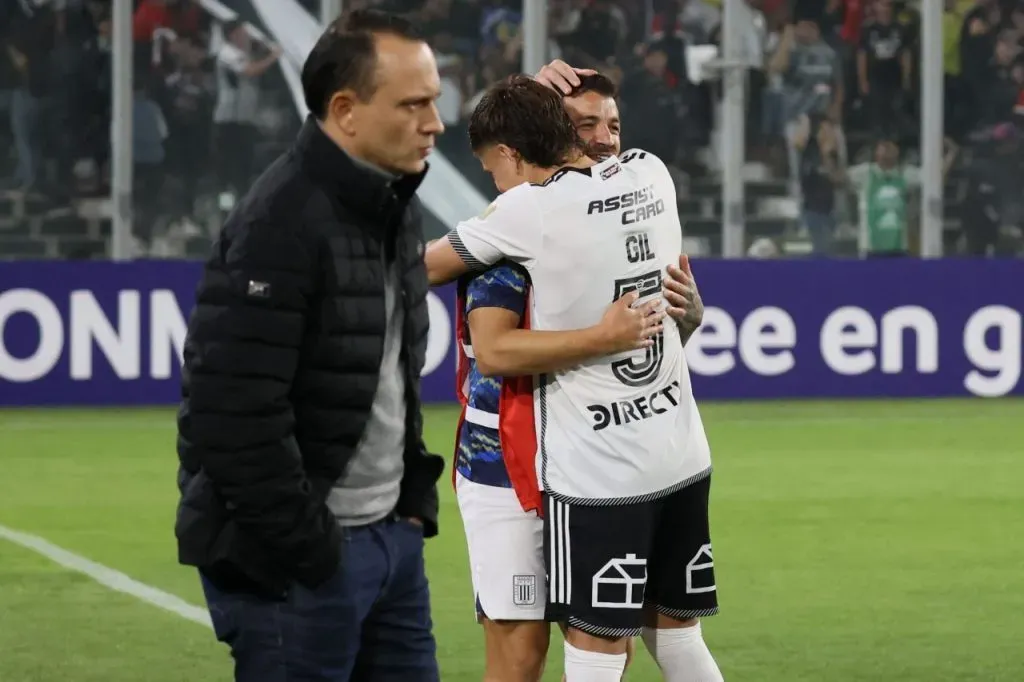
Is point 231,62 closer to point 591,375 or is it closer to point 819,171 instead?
point 819,171

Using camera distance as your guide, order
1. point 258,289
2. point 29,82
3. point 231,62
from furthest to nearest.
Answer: point 231,62
point 29,82
point 258,289

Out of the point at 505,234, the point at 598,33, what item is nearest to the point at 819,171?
the point at 598,33

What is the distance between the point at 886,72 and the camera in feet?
52.6

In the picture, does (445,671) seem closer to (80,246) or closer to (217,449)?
(217,449)

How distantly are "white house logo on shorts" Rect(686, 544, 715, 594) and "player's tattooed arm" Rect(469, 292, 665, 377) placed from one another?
0.54 metres

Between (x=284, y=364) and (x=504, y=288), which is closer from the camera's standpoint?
(x=284, y=364)

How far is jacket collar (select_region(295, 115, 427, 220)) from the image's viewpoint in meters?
3.32

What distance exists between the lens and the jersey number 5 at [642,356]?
429 cm

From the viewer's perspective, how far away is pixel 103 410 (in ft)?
45.7

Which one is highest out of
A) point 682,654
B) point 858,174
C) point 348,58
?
point 348,58

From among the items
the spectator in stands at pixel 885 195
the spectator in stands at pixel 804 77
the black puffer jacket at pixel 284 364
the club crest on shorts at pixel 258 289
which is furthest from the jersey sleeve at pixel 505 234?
the spectator in stands at pixel 804 77

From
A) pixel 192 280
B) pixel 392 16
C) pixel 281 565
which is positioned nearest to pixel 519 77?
pixel 392 16

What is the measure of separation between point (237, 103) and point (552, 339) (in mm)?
Result: 11785

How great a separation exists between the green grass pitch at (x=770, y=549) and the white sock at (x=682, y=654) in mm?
1729
